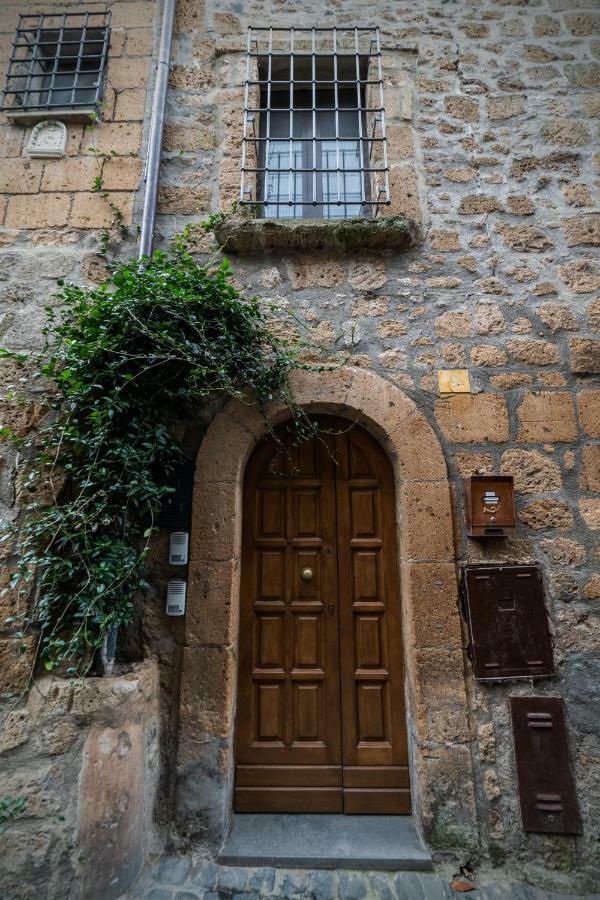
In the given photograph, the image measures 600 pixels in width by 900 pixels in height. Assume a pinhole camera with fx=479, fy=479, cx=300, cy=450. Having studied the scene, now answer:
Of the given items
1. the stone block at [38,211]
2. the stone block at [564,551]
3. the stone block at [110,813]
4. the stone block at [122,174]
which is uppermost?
the stone block at [122,174]

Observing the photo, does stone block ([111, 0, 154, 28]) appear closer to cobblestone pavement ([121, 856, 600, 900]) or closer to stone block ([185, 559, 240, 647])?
stone block ([185, 559, 240, 647])

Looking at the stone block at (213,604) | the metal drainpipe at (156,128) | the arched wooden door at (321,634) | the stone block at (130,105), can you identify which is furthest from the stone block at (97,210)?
the stone block at (213,604)

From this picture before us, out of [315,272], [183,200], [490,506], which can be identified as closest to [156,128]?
[183,200]

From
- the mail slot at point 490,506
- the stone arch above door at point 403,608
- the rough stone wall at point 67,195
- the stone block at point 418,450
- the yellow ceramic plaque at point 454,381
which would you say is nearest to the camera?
the stone arch above door at point 403,608

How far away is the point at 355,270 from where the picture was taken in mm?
2953

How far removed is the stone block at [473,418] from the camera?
105 inches

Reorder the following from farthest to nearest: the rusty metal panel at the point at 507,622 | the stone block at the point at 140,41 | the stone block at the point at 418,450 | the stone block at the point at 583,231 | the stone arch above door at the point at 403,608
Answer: the stone block at the point at 140,41 < the stone block at the point at 583,231 < the stone block at the point at 418,450 < the rusty metal panel at the point at 507,622 < the stone arch above door at the point at 403,608

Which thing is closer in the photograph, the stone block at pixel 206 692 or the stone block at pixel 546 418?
the stone block at pixel 206 692

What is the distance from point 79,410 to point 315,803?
2275mm

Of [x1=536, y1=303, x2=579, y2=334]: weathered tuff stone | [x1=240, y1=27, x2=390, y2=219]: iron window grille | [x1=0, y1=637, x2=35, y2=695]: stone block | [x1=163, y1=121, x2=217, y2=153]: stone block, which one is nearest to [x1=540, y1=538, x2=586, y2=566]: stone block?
[x1=536, y1=303, x2=579, y2=334]: weathered tuff stone

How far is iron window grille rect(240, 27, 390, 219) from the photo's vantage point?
324 cm

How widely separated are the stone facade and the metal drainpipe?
4.4 inches

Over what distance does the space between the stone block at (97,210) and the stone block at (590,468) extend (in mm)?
3048

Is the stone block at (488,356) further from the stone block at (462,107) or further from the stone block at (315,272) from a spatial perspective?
the stone block at (462,107)
